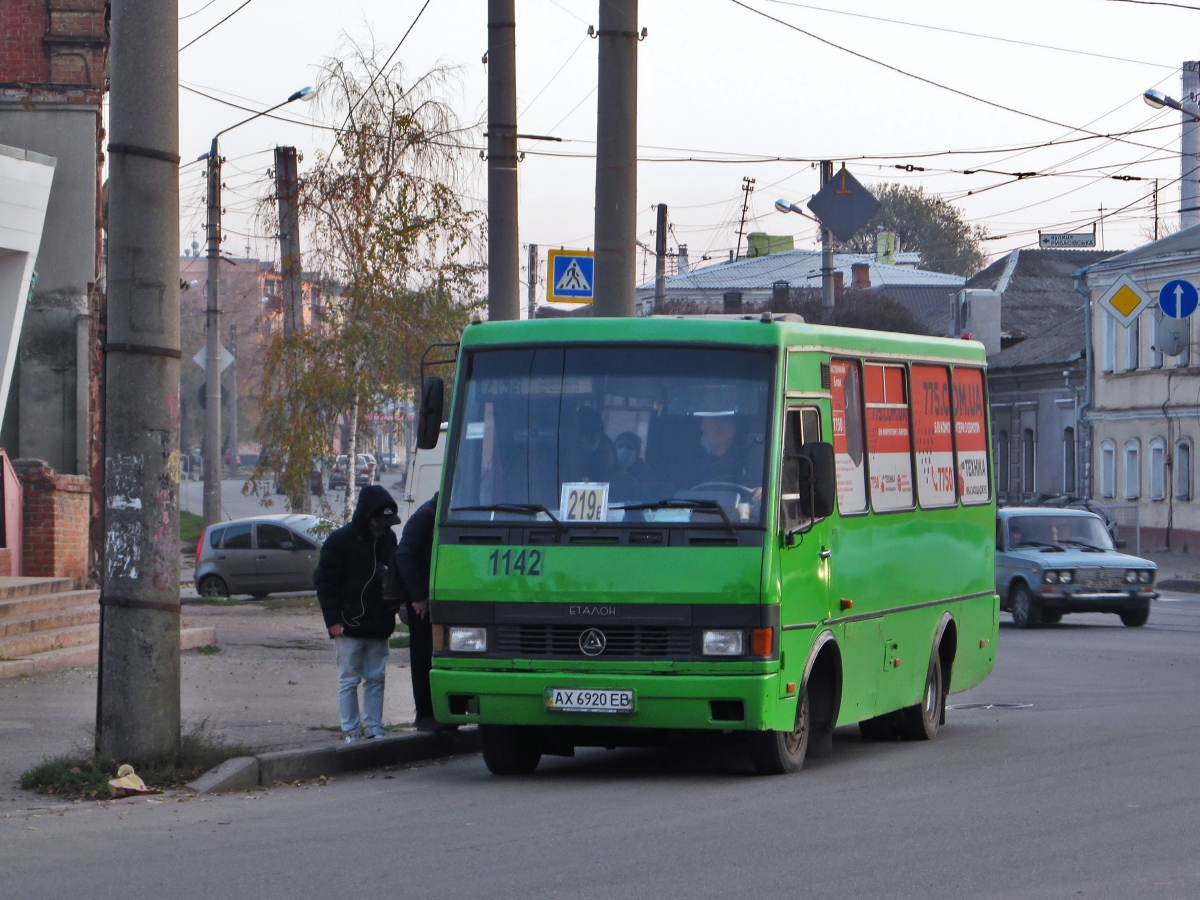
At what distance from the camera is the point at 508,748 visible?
1050 cm

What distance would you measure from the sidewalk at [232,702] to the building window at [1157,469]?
32.0 m

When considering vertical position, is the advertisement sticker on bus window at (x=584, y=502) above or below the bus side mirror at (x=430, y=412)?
below

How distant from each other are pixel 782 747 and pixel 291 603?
19.4m

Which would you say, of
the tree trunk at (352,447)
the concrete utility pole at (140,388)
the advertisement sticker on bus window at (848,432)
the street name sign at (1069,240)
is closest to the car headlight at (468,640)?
the concrete utility pole at (140,388)

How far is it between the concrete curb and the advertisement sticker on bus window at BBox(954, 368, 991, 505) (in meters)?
4.17

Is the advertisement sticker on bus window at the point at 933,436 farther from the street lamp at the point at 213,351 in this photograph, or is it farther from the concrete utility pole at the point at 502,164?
the street lamp at the point at 213,351

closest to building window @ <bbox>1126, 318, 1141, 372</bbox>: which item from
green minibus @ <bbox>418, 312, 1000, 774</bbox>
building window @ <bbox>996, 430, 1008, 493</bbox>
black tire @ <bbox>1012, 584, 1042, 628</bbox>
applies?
building window @ <bbox>996, 430, 1008, 493</bbox>

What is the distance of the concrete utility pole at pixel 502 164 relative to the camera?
51.4ft

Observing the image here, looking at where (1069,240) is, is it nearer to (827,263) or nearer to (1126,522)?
(1126,522)

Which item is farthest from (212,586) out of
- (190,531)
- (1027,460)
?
(1027,460)

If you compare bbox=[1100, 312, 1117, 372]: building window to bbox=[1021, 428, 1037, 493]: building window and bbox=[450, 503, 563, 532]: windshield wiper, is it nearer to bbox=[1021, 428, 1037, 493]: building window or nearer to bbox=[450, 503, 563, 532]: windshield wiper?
bbox=[1021, 428, 1037, 493]: building window

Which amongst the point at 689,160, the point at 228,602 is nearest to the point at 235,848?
the point at 228,602

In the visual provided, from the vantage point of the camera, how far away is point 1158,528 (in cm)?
4653

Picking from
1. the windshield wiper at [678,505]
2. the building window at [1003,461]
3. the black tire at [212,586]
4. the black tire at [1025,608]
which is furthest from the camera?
the building window at [1003,461]
